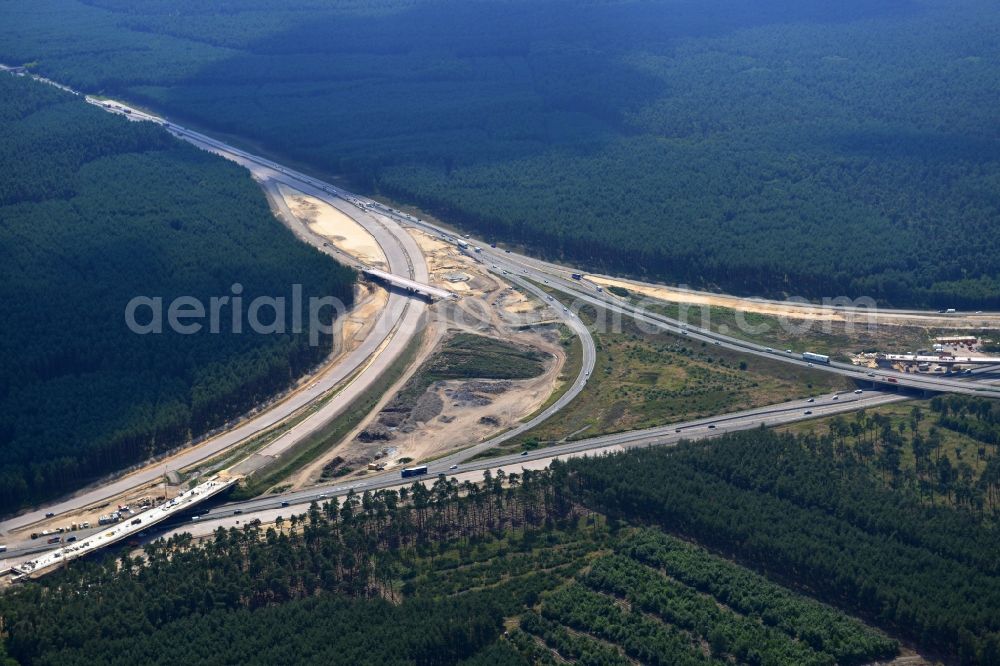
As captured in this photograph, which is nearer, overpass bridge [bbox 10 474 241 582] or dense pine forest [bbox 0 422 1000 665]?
dense pine forest [bbox 0 422 1000 665]

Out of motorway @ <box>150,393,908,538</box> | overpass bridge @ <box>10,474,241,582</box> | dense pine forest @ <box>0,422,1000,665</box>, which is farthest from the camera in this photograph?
motorway @ <box>150,393,908,538</box>

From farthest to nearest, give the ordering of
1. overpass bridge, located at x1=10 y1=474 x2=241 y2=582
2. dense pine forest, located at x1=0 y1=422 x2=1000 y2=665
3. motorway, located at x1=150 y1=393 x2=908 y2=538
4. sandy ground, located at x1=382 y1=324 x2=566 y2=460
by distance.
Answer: sandy ground, located at x1=382 y1=324 x2=566 y2=460 → motorway, located at x1=150 y1=393 x2=908 y2=538 → overpass bridge, located at x1=10 y1=474 x2=241 y2=582 → dense pine forest, located at x1=0 y1=422 x2=1000 y2=665

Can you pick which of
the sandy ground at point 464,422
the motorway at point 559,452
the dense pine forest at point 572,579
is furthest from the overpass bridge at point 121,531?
the sandy ground at point 464,422

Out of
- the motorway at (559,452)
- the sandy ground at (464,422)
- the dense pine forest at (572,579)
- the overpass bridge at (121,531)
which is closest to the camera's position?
the dense pine forest at (572,579)

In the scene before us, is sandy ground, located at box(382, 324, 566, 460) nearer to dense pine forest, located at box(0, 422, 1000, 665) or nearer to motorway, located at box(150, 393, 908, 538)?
motorway, located at box(150, 393, 908, 538)

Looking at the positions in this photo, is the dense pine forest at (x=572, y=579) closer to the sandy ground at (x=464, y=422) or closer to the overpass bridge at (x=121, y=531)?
the overpass bridge at (x=121, y=531)

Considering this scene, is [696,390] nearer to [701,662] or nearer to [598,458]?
[598,458]

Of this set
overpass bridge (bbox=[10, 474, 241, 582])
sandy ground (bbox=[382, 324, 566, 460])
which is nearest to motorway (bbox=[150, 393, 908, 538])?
overpass bridge (bbox=[10, 474, 241, 582])
